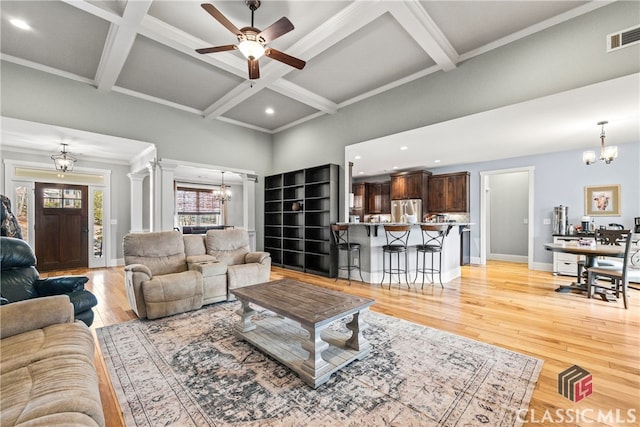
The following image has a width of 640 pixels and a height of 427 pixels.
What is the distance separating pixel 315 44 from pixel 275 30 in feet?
2.81

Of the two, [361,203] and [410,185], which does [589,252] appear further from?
[361,203]

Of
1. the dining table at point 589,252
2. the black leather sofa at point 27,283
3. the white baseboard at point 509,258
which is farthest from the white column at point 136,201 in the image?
the white baseboard at point 509,258

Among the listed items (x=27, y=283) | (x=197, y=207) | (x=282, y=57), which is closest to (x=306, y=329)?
(x=27, y=283)


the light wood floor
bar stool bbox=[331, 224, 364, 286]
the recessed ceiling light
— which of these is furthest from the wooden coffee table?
the recessed ceiling light

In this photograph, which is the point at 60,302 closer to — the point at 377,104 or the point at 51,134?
the point at 51,134

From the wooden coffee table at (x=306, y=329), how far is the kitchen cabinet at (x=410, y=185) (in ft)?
19.4

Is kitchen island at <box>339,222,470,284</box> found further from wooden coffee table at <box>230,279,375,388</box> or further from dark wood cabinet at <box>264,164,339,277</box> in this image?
wooden coffee table at <box>230,279,375,388</box>

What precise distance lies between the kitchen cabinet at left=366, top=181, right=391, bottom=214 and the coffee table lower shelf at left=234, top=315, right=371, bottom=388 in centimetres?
663

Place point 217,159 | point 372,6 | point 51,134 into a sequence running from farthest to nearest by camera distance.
A: 1. point 217,159
2. point 51,134
3. point 372,6

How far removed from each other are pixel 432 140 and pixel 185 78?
4.24m

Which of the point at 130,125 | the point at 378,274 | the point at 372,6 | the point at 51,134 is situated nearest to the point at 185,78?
the point at 130,125

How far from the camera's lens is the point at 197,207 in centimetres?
1050

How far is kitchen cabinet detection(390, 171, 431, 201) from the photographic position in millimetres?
7738

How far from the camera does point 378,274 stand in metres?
4.94
